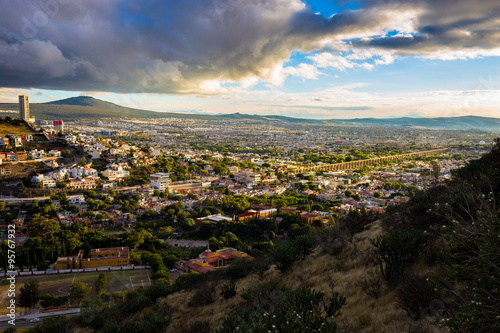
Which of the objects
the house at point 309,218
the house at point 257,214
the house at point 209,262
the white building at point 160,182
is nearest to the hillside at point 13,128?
the white building at point 160,182

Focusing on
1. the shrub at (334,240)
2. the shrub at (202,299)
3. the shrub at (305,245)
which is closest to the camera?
the shrub at (202,299)

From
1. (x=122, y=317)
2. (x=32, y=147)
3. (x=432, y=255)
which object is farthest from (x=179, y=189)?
(x=432, y=255)

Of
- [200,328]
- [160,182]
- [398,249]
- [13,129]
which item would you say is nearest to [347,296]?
[398,249]

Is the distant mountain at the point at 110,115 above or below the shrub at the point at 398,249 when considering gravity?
above

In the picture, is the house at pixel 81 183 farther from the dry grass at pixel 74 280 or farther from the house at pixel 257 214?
the dry grass at pixel 74 280

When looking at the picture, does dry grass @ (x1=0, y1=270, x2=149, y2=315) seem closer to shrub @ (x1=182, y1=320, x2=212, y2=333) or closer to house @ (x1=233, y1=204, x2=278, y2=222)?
house @ (x1=233, y1=204, x2=278, y2=222)

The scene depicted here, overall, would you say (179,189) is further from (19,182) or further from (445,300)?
(445,300)
